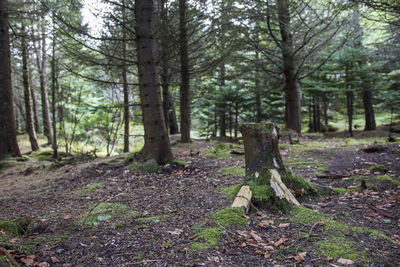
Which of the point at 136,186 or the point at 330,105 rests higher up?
the point at 330,105

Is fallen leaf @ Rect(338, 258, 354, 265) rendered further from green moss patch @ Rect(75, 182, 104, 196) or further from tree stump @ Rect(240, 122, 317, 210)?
green moss patch @ Rect(75, 182, 104, 196)

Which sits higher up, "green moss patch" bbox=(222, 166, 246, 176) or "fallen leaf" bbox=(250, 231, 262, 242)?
"green moss patch" bbox=(222, 166, 246, 176)

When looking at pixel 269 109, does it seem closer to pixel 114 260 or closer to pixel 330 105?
pixel 330 105

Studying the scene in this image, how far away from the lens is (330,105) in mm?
18281

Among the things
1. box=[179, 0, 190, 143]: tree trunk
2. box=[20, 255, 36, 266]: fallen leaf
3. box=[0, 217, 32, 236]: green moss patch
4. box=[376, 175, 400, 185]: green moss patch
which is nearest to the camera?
box=[20, 255, 36, 266]: fallen leaf

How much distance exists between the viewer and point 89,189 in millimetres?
4719

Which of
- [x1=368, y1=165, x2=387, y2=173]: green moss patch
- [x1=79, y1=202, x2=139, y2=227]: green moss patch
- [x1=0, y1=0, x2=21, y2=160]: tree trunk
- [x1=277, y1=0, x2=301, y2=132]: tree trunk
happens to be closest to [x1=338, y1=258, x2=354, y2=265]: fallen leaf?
[x1=79, y1=202, x2=139, y2=227]: green moss patch

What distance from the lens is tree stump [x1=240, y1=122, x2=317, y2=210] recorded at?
3361mm

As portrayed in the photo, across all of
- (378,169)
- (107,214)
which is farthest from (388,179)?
(107,214)

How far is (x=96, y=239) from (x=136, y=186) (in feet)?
6.81

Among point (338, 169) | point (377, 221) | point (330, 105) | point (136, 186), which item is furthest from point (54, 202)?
point (330, 105)

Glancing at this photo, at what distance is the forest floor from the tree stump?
7.2 inches

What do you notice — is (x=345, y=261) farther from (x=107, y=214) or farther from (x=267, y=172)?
(x=107, y=214)

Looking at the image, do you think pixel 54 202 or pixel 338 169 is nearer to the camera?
pixel 54 202
